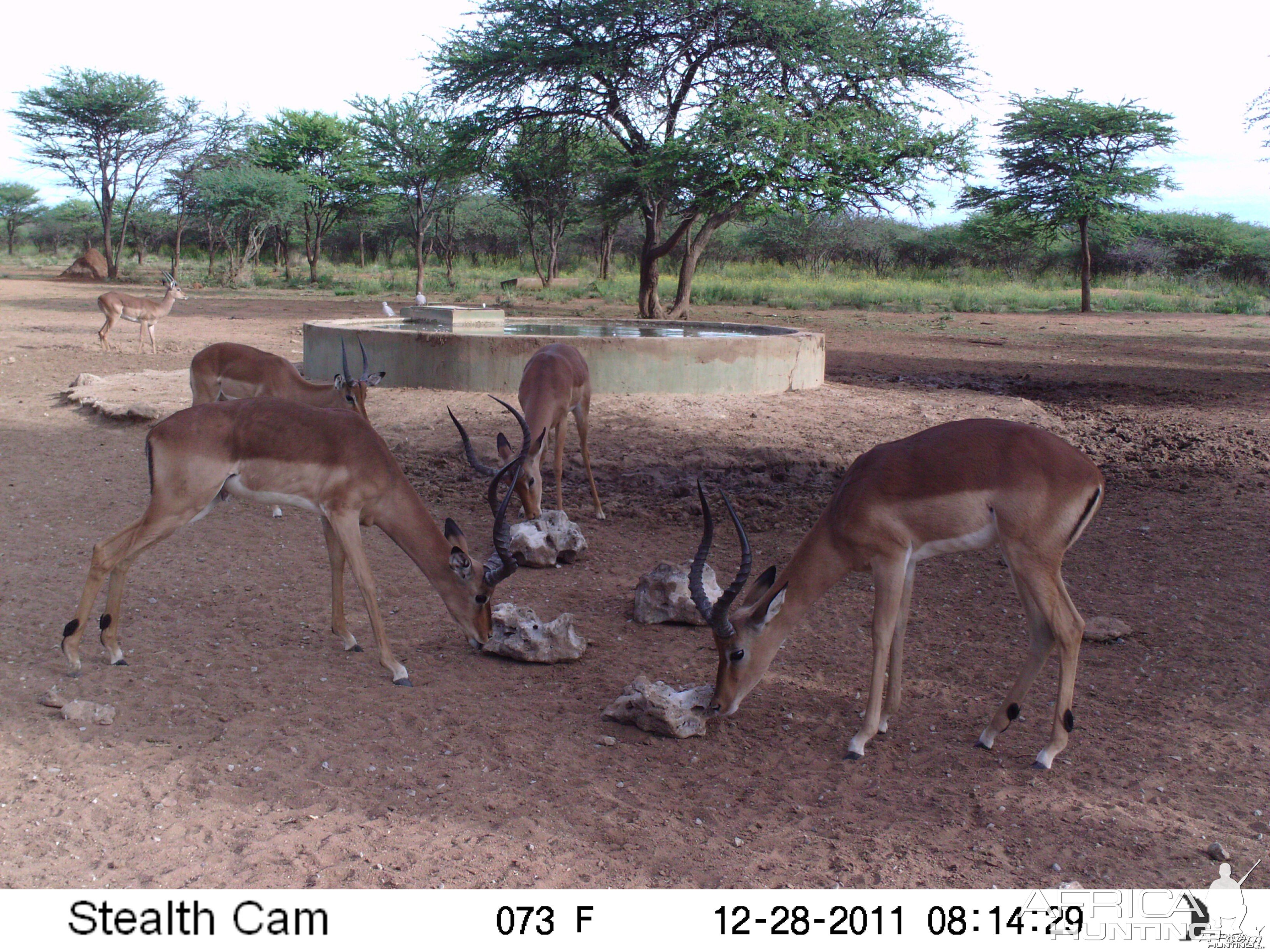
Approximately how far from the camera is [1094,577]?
5906 mm

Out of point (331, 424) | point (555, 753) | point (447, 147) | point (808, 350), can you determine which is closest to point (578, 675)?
point (555, 753)

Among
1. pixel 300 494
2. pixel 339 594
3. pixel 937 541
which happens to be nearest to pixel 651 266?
pixel 339 594

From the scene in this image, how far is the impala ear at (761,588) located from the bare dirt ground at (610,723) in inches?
20.2

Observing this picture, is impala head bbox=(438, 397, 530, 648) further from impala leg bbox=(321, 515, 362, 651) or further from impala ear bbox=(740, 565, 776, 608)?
impala ear bbox=(740, 565, 776, 608)

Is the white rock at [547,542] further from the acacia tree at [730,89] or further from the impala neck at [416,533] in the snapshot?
the acacia tree at [730,89]

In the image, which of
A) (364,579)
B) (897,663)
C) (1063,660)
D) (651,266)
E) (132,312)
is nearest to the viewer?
(1063,660)

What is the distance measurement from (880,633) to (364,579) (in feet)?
6.92

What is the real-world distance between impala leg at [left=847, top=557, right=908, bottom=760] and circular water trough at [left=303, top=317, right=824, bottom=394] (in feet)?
20.5

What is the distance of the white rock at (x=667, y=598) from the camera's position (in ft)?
17.0

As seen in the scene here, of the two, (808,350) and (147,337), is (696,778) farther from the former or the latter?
(147,337)

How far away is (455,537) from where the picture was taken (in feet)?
14.4

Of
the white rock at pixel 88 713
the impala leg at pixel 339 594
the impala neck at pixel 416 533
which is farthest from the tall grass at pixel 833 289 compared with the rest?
the white rock at pixel 88 713

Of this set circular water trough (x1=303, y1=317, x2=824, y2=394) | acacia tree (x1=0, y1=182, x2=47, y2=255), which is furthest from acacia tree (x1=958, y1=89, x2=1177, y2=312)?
acacia tree (x1=0, y1=182, x2=47, y2=255)

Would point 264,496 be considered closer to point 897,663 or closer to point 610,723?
point 610,723
